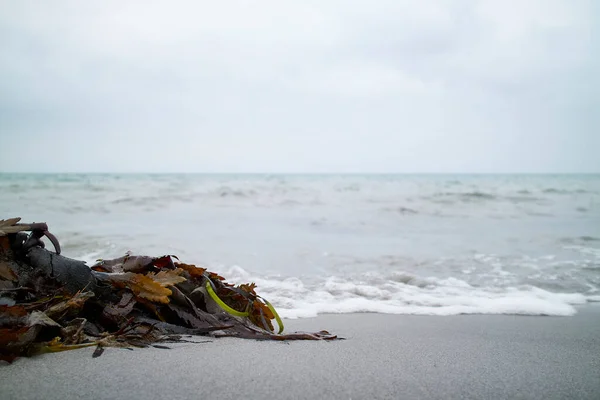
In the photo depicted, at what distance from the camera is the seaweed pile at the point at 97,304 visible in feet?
5.07

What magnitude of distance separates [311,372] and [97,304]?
36.8 inches

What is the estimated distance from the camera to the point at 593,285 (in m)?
4.28

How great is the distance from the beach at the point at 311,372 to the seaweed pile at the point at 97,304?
6 cm

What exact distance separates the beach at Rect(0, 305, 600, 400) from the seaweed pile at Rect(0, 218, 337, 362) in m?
0.06

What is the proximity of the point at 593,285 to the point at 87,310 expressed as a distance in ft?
15.2

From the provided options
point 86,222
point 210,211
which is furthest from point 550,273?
point 210,211

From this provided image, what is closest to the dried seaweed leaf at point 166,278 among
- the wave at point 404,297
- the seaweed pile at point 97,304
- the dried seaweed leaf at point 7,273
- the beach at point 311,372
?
the seaweed pile at point 97,304

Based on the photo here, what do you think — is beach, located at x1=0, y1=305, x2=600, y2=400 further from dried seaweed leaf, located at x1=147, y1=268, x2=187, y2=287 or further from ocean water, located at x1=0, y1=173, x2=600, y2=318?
ocean water, located at x1=0, y1=173, x2=600, y2=318

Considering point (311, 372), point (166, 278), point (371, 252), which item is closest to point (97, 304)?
point (166, 278)

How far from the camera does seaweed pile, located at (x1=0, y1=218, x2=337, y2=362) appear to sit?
1.54 m

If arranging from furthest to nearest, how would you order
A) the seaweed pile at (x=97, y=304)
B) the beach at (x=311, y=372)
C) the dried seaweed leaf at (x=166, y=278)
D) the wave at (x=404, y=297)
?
the wave at (x=404, y=297), the dried seaweed leaf at (x=166, y=278), the seaweed pile at (x=97, y=304), the beach at (x=311, y=372)

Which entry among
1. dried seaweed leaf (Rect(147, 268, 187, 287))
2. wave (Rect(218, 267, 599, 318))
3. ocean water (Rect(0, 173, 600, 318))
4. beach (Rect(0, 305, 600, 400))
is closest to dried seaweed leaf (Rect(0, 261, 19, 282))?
beach (Rect(0, 305, 600, 400))

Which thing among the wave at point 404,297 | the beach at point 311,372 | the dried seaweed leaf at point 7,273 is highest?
the dried seaweed leaf at point 7,273

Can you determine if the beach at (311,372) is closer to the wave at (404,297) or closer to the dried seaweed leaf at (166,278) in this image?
the dried seaweed leaf at (166,278)
